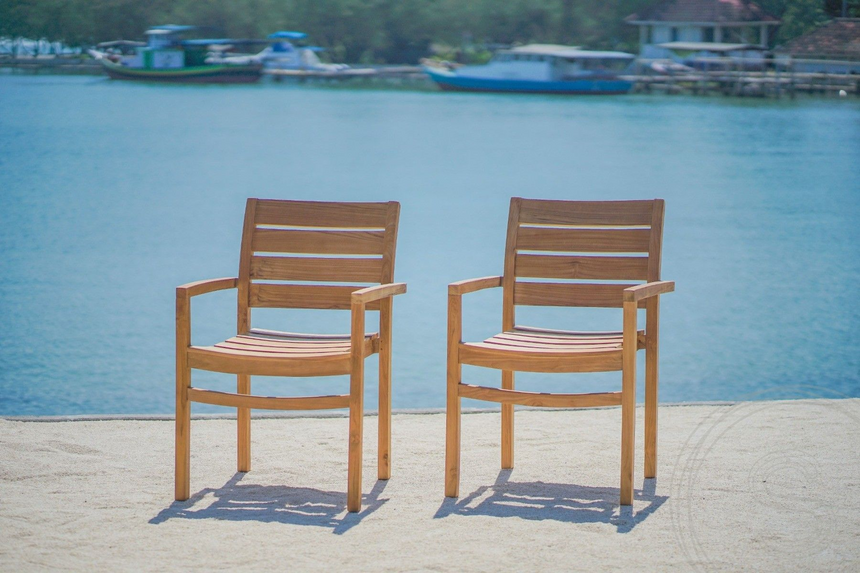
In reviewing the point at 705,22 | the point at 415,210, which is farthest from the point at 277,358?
the point at 705,22

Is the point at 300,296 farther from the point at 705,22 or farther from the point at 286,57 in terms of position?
the point at 286,57

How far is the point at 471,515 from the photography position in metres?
2.66

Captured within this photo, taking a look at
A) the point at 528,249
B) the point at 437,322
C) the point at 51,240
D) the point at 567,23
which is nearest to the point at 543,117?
the point at 567,23

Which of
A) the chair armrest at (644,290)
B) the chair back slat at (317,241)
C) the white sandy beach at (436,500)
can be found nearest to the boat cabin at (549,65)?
the white sandy beach at (436,500)

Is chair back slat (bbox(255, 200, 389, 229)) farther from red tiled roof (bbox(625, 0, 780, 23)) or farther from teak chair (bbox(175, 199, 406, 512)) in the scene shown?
red tiled roof (bbox(625, 0, 780, 23))

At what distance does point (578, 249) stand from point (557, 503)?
67 cm

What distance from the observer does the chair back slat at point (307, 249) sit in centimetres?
297

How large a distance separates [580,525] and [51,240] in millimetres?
14558

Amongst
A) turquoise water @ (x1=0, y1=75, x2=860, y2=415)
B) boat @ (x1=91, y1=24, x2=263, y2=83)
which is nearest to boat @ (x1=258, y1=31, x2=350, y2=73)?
boat @ (x1=91, y1=24, x2=263, y2=83)

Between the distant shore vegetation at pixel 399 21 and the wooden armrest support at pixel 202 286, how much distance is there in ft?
35.1

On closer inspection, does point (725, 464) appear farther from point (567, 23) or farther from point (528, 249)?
point (567, 23)

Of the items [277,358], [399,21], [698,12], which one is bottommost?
[277,358]

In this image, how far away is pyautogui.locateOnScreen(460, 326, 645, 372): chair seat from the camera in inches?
104

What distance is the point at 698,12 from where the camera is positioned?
60.7 ft
